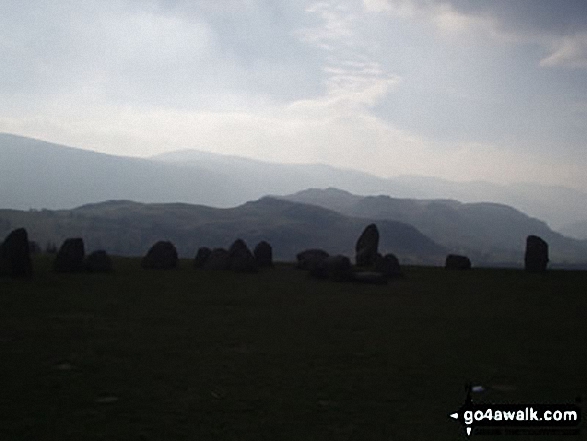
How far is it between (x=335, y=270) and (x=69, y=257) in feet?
50.2

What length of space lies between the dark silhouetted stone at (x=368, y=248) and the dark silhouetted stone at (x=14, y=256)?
24087 millimetres

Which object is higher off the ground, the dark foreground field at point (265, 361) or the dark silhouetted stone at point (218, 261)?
the dark silhouetted stone at point (218, 261)

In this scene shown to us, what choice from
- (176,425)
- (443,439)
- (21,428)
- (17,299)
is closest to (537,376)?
(443,439)

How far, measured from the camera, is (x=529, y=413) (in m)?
9.09

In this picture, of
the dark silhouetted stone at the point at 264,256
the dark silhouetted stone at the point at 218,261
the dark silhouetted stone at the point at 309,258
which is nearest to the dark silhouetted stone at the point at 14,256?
the dark silhouetted stone at the point at 218,261

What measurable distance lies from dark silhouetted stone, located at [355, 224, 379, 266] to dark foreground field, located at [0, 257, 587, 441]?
59.7 ft

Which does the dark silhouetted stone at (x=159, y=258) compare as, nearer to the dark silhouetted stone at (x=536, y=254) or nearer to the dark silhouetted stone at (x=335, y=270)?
the dark silhouetted stone at (x=335, y=270)

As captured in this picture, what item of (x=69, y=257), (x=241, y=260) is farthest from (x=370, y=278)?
(x=69, y=257)

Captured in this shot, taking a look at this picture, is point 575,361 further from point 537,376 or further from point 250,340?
point 250,340

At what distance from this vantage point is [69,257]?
31828mm

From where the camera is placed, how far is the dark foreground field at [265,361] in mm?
8531

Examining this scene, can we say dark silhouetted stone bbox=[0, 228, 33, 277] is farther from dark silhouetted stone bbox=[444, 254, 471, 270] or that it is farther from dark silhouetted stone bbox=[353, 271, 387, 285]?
dark silhouetted stone bbox=[444, 254, 471, 270]

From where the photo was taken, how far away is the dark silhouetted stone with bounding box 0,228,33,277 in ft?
91.2

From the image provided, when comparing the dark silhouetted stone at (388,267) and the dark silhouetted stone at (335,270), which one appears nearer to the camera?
the dark silhouetted stone at (335,270)
